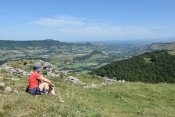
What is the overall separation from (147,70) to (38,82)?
6326cm

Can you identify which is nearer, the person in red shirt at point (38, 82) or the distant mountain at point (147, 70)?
the person in red shirt at point (38, 82)

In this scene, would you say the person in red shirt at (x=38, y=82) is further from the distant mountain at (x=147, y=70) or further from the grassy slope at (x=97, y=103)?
the distant mountain at (x=147, y=70)

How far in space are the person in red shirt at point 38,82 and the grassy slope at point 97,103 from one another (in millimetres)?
638

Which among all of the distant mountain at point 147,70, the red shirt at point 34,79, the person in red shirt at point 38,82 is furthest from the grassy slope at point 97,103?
the distant mountain at point 147,70

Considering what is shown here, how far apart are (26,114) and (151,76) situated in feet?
199

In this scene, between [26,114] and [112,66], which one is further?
[112,66]

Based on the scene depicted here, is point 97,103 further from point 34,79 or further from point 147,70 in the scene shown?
point 147,70

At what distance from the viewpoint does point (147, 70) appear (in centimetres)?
7106

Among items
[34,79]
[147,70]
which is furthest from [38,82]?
[147,70]

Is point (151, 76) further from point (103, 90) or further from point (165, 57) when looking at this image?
point (103, 90)

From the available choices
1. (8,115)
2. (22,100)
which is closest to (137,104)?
(22,100)

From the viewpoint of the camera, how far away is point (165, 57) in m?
84.6

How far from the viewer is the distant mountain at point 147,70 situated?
63.2 metres

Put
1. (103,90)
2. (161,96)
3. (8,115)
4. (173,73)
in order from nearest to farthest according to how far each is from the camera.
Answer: (8,115) < (161,96) < (103,90) < (173,73)
